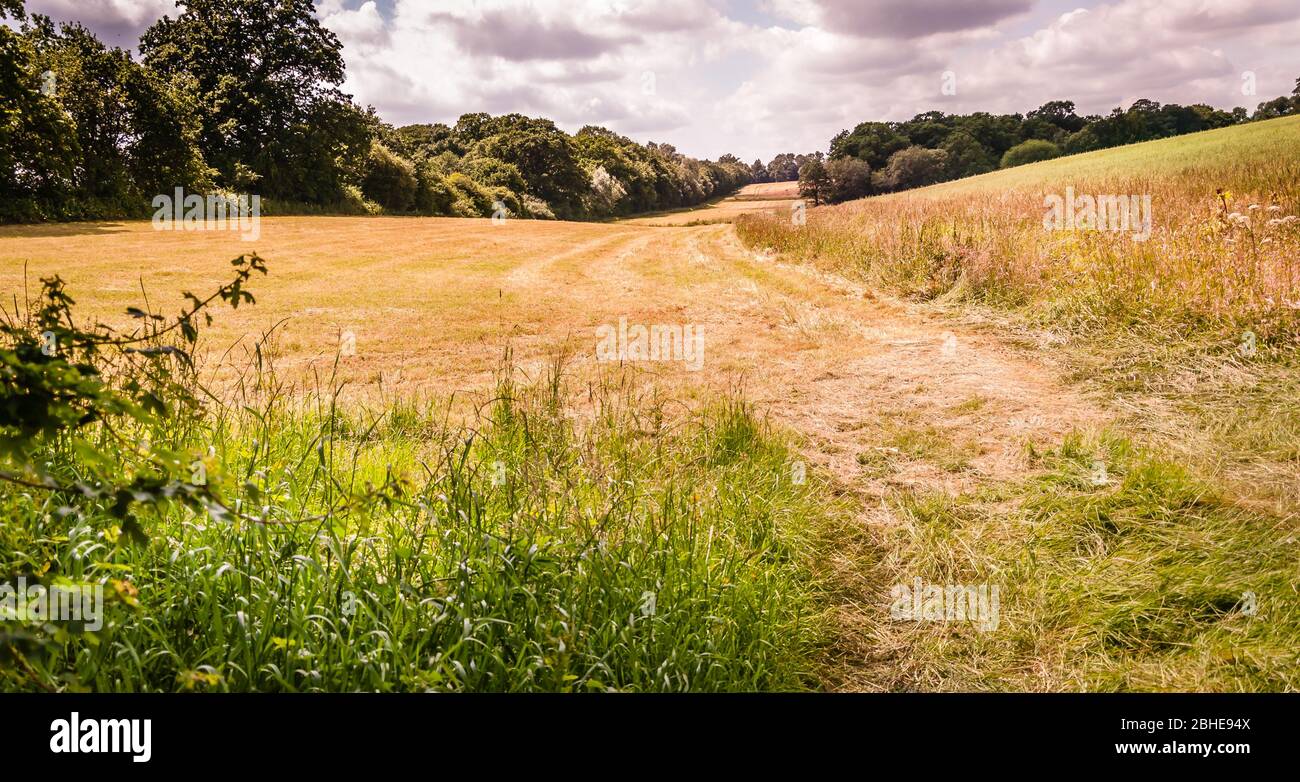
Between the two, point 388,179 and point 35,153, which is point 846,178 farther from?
point 35,153

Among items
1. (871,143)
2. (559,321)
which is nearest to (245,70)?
(559,321)

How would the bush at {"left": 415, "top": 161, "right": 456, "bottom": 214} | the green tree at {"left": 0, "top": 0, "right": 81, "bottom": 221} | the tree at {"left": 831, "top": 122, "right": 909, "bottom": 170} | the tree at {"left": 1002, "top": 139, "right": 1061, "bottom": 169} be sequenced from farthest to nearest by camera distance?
the tree at {"left": 831, "top": 122, "right": 909, "bottom": 170}
the tree at {"left": 1002, "top": 139, "right": 1061, "bottom": 169}
the bush at {"left": 415, "top": 161, "right": 456, "bottom": 214}
the green tree at {"left": 0, "top": 0, "right": 81, "bottom": 221}

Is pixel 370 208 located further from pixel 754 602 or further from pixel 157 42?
pixel 754 602

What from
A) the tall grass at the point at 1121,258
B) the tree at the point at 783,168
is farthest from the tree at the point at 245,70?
the tree at the point at 783,168

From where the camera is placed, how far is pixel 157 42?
36.3 m

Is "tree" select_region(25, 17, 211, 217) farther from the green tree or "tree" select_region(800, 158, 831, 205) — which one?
"tree" select_region(800, 158, 831, 205)

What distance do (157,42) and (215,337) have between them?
38333 millimetres

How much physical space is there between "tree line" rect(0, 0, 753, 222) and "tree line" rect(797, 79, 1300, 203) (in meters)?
Result: 27.0

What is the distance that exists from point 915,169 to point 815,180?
35.0ft

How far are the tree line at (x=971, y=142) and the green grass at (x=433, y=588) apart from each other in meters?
60.2

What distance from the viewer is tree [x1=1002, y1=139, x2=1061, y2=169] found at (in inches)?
2457

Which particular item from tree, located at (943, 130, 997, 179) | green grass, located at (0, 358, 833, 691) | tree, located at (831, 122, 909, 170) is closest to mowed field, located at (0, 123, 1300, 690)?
green grass, located at (0, 358, 833, 691)
